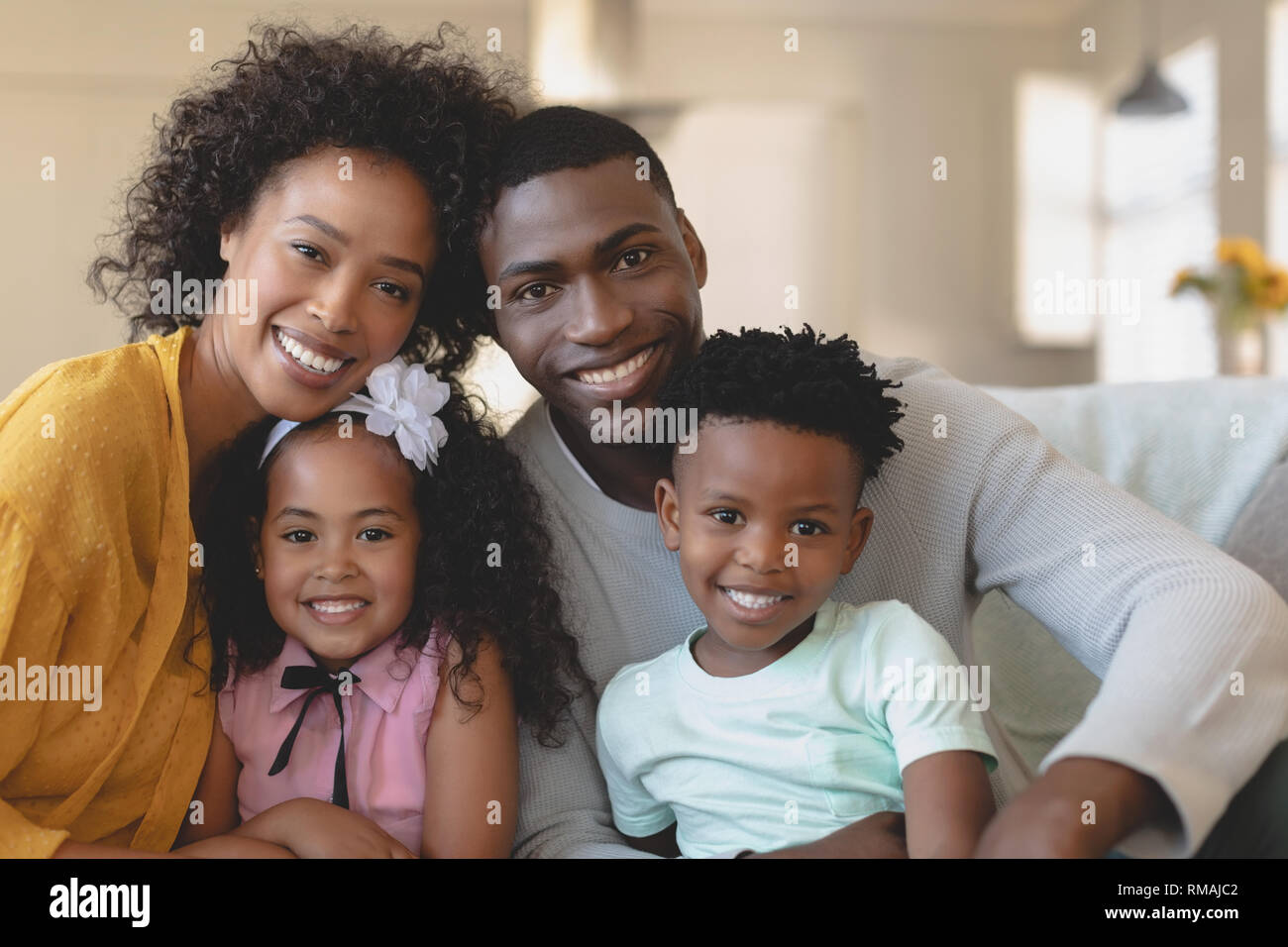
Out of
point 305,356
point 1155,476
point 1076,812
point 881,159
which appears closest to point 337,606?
point 305,356

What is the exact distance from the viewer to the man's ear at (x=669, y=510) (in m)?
1.20

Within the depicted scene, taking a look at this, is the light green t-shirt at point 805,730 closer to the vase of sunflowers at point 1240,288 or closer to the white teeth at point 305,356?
the white teeth at point 305,356

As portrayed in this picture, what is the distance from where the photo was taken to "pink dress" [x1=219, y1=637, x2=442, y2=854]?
1251 mm

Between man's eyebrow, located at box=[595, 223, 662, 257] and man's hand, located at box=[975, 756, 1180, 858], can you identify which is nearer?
man's hand, located at box=[975, 756, 1180, 858]

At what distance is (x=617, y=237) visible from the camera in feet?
4.31

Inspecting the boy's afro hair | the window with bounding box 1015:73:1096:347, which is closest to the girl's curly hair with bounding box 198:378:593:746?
the boy's afro hair

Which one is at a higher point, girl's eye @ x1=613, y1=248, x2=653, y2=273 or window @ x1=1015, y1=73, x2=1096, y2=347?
window @ x1=1015, y1=73, x2=1096, y2=347

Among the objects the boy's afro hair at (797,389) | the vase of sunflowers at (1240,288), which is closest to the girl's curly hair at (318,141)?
the boy's afro hair at (797,389)

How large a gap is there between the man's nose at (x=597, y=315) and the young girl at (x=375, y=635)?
0.18 meters

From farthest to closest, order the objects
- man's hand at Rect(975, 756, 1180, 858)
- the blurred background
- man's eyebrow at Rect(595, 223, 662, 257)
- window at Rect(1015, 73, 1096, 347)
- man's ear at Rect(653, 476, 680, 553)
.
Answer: window at Rect(1015, 73, 1096, 347) < the blurred background < man's eyebrow at Rect(595, 223, 662, 257) < man's ear at Rect(653, 476, 680, 553) < man's hand at Rect(975, 756, 1180, 858)

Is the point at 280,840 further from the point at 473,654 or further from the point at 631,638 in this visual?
the point at 631,638

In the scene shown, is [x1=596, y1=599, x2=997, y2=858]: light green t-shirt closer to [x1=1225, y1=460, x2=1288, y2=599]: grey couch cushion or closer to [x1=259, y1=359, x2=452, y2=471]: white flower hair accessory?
[x1=259, y1=359, x2=452, y2=471]: white flower hair accessory

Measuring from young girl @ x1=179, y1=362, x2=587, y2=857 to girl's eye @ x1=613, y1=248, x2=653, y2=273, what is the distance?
26 centimetres

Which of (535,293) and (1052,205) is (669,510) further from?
(1052,205)
